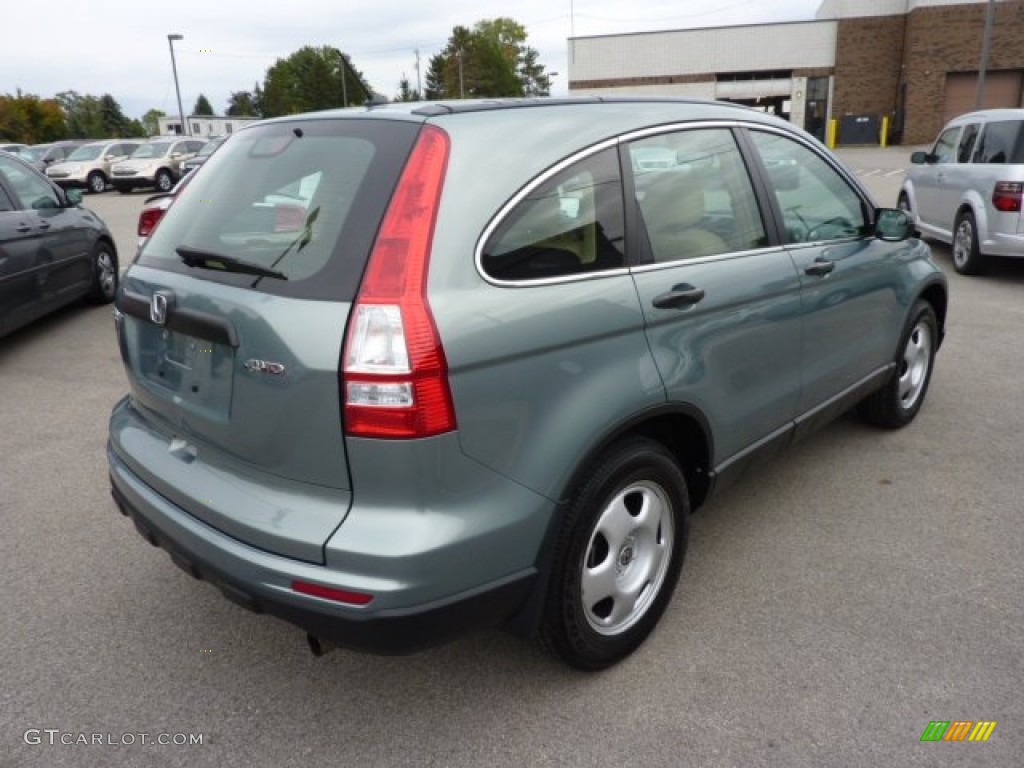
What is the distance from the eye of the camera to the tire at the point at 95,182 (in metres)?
27.5

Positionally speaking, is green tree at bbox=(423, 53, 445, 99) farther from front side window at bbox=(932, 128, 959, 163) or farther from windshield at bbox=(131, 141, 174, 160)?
front side window at bbox=(932, 128, 959, 163)

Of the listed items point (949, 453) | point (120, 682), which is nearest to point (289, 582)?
point (120, 682)

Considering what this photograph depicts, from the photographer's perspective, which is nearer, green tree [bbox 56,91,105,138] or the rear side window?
the rear side window

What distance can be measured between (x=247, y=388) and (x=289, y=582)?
1.72ft

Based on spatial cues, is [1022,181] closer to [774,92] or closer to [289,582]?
[289,582]

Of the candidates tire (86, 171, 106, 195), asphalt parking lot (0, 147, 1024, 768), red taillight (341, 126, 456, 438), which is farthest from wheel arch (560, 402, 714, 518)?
tire (86, 171, 106, 195)

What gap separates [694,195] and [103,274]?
7.26m

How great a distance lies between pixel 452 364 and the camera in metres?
1.96

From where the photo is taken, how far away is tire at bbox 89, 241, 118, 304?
808 cm

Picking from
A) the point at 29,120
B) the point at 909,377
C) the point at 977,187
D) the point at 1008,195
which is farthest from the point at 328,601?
the point at 29,120

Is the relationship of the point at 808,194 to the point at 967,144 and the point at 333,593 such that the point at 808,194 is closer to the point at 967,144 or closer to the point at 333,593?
the point at 333,593

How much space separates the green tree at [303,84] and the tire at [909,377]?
241 ft

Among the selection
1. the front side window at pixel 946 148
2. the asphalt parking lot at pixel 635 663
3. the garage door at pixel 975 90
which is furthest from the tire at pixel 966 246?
the garage door at pixel 975 90

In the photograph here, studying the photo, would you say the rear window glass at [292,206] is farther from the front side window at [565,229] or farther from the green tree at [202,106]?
→ the green tree at [202,106]
